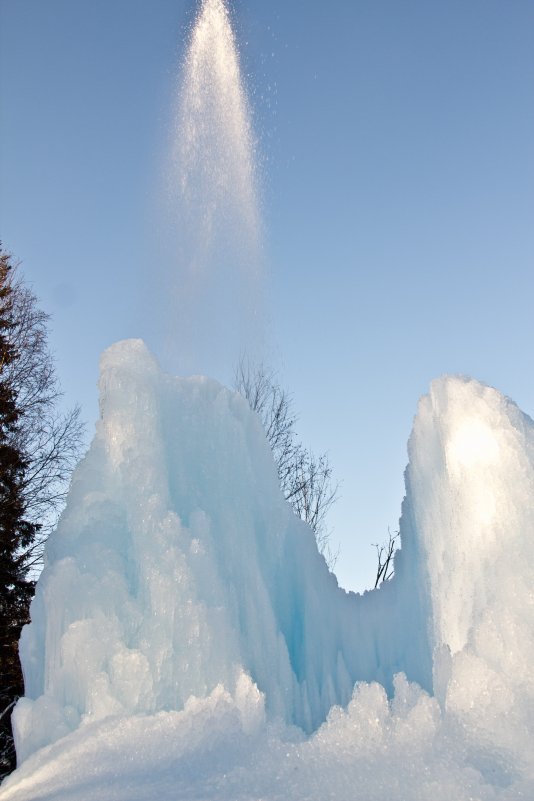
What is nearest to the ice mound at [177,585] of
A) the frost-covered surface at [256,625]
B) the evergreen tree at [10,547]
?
the frost-covered surface at [256,625]

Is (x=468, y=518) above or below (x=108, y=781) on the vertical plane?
above

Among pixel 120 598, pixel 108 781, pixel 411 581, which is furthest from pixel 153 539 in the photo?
pixel 411 581

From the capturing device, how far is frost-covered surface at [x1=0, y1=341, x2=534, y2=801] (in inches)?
151

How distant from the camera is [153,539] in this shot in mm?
5316

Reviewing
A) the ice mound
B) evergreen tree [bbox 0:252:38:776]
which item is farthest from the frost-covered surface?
evergreen tree [bbox 0:252:38:776]

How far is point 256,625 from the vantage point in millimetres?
5367

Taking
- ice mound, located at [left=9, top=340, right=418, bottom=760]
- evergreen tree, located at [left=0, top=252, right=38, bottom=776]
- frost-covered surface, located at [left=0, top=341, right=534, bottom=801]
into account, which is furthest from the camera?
evergreen tree, located at [left=0, top=252, right=38, bottom=776]

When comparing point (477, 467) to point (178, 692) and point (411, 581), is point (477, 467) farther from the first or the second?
point (178, 692)

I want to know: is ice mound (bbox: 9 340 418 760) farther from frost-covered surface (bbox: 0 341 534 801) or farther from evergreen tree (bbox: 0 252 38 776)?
evergreen tree (bbox: 0 252 38 776)

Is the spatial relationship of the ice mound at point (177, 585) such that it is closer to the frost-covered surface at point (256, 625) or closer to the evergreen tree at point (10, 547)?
the frost-covered surface at point (256, 625)

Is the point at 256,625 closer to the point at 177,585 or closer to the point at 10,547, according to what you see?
the point at 177,585

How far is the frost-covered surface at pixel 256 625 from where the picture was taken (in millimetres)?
3846

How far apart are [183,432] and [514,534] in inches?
108

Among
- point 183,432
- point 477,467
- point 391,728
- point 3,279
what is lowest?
point 391,728
